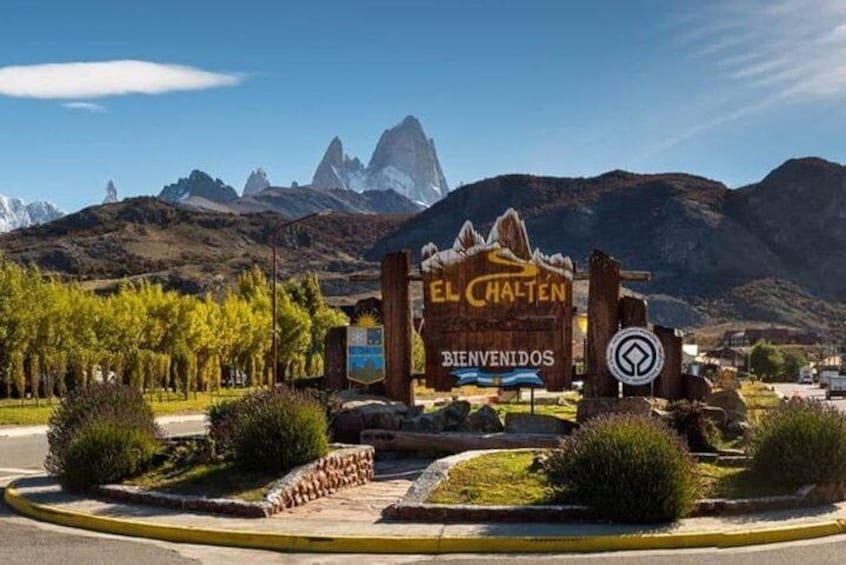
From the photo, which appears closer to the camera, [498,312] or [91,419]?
[91,419]

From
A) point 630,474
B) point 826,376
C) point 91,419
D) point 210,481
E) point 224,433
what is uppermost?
point 91,419

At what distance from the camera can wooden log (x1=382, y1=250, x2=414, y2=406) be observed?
2311 centimetres

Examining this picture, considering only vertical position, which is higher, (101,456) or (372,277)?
(372,277)

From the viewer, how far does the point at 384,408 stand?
69.9 feet

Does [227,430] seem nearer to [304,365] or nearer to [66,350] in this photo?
[66,350]

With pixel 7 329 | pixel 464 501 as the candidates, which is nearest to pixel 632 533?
pixel 464 501

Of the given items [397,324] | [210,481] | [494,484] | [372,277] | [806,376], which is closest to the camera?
[494,484]

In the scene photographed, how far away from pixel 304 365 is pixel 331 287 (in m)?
111

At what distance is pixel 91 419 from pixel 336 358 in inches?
347

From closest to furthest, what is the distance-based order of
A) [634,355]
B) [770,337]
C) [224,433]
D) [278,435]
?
[278,435], [224,433], [634,355], [770,337]

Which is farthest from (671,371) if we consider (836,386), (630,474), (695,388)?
(836,386)

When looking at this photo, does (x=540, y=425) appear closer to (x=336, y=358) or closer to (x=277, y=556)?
(x=336, y=358)

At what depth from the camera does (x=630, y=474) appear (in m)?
12.8

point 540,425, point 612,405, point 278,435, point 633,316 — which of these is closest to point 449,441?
point 540,425
